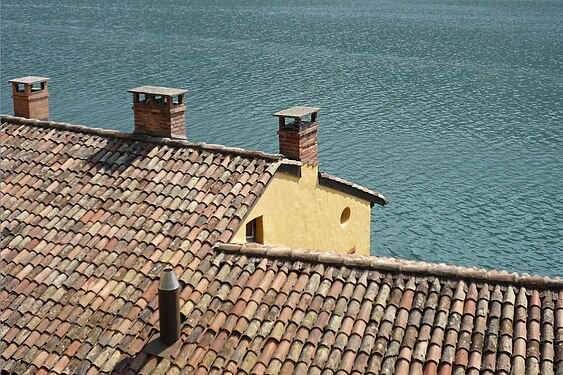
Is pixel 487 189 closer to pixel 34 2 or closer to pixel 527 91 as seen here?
pixel 527 91

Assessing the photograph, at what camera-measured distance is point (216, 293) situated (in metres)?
13.9

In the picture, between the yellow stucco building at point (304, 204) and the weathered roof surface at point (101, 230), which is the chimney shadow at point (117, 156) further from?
the yellow stucco building at point (304, 204)

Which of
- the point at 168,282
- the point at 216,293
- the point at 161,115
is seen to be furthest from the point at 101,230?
the point at 161,115

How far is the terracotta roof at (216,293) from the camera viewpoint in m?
12.1

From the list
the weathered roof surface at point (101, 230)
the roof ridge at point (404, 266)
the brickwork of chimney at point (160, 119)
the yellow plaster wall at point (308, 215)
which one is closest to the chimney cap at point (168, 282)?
the weathered roof surface at point (101, 230)

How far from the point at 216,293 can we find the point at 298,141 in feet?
17.7

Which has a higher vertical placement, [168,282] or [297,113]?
[297,113]

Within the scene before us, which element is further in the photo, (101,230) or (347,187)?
(347,187)

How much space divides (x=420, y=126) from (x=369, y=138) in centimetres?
492

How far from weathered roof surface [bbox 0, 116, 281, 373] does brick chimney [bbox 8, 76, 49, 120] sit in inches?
153

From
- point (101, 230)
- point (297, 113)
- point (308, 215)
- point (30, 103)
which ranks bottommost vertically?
point (308, 215)

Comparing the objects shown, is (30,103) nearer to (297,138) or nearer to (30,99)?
(30,99)

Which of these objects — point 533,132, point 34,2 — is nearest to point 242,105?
point 533,132

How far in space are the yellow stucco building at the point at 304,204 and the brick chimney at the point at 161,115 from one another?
2577mm
